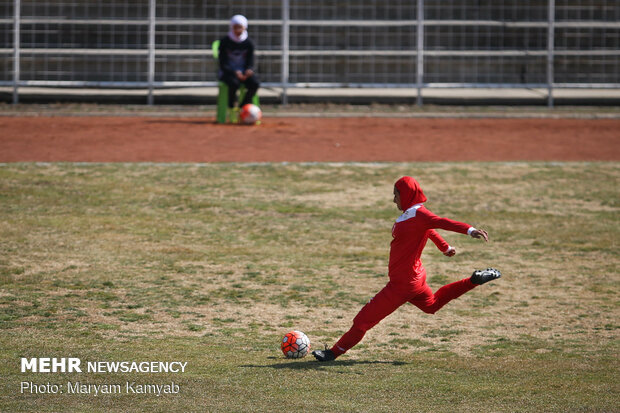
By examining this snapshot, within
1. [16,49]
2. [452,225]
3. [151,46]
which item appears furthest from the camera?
[151,46]

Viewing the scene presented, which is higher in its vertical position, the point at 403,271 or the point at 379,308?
the point at 403,271

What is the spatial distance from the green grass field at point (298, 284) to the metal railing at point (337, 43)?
27.8ft

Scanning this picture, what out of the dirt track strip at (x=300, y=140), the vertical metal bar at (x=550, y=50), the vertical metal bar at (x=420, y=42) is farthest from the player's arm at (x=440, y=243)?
the vertical metal bar at (x=550, y=50)

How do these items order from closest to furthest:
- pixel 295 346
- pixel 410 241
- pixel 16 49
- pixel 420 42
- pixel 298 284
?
pixel 410 241 < pixel 295 346 < pixel 298 284 < pixel 16 49 < pixel 420 42

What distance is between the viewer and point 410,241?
7.86m

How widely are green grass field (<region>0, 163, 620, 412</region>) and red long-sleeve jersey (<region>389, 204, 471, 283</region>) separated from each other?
78 cm

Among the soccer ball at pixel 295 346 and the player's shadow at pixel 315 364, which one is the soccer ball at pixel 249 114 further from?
the player's shadow at pixel 315 364

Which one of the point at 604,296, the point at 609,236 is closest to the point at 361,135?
the point at 609,236

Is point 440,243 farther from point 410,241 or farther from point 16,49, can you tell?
point 16,49

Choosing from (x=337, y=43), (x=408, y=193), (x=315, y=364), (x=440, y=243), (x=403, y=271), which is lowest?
(x=315, y=364)

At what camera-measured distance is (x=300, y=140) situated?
19.9 metres

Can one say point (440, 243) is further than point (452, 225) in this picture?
Yes

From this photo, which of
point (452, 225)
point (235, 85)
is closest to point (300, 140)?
point (235, 85)

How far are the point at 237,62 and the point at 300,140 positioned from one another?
253 centimetres
